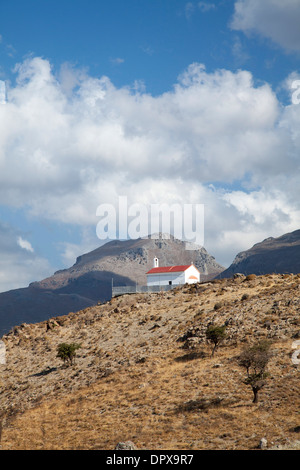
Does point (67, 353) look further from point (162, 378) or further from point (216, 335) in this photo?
point (216, 335)

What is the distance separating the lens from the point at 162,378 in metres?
33.9

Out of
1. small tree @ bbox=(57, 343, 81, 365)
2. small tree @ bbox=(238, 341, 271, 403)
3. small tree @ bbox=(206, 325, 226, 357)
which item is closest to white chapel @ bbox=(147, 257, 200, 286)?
small tree @ bbox=(57, 343, 81, 365)

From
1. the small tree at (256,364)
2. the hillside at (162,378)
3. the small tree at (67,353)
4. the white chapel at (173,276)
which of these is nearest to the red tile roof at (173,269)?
the white chapel at (173,276)

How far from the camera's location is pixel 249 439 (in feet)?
70.9

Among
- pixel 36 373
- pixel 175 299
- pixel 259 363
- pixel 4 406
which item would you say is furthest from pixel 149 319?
pixel 259 363

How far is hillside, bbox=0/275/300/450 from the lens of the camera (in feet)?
79.2

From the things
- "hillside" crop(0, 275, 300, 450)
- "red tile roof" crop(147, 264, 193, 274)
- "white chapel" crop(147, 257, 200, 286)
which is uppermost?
"red tile roof" crop(147, 264, 193, 274)

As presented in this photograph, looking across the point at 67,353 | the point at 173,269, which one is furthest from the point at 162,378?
the point at 173,269

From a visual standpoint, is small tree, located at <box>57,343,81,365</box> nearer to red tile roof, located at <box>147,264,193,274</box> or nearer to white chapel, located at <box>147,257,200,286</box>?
white chapel, located at <box>147,257,200,286</box>

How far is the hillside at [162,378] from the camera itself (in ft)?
79.2
